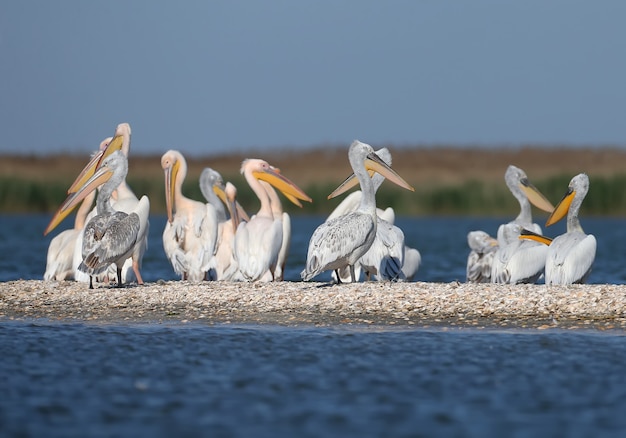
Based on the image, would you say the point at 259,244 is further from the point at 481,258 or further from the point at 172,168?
the point at 481,258

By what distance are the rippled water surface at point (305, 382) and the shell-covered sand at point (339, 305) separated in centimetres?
44

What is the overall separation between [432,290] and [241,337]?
6.92ft

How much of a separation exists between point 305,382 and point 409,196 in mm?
23171

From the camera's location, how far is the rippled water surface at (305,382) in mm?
5379

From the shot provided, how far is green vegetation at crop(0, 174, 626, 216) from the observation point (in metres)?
27.4

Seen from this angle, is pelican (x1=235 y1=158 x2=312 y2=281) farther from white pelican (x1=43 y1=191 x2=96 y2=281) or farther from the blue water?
the blue water

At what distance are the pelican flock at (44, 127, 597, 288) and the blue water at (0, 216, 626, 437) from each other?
4.90 ft

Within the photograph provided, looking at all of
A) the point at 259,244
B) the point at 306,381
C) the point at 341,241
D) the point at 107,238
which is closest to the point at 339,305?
the point at 341,241

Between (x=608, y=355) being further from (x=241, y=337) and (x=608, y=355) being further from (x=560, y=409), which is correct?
(x=241, y=337)

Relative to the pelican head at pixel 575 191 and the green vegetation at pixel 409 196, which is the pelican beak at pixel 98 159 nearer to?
the pelican head at pixel 575 191

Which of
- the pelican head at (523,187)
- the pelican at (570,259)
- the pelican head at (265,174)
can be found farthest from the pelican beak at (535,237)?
the pelican head at (523,187)

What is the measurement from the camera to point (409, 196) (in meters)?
29.4

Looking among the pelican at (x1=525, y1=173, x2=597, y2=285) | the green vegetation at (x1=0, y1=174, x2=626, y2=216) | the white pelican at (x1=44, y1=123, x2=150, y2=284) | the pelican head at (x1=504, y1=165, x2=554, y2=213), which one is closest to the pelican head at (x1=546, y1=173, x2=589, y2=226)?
the pelican at (x1=525, y1=173, x2=597, y2=285)

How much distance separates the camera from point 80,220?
12094 millimetres
